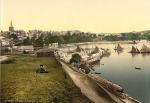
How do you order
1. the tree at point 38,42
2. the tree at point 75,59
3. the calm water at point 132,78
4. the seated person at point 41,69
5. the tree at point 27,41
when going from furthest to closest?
the tree at point 75,59
the calm water at point 132,78
the tree at point 27,41
the tree at point 38,42
the seated person at point 41,69

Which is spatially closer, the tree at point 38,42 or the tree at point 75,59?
the tree at point 38,42

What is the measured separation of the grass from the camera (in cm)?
796

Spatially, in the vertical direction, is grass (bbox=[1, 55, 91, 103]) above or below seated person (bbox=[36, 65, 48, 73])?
below

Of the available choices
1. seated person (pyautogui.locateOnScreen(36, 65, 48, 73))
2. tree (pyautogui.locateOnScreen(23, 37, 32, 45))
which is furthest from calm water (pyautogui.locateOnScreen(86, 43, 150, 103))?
tree (pyautogui.locateOnScreen(23, 37, 32, 45))

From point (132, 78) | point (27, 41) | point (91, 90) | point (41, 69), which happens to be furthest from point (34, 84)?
point (132, 78)

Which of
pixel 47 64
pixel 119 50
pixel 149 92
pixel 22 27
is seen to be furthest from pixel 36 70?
pixel 119 50

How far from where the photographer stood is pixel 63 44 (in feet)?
45.9

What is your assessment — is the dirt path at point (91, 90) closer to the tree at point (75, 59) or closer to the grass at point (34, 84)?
the grass at point (34, 84)

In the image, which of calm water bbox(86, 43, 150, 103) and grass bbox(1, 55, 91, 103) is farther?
calm water bbox(86, 43, 150, 103)

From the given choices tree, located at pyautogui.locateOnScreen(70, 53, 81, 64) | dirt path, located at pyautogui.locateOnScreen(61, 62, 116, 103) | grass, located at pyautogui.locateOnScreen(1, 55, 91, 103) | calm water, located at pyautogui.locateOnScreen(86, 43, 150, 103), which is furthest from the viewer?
tree, located at pyautogui.locateOnScreen(70, 53, 81, 64)

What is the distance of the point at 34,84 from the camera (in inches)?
334

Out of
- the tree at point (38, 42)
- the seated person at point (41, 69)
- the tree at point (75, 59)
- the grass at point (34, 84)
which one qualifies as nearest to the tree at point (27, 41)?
the tree at point (38, 42)

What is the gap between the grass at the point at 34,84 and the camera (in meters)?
7.96

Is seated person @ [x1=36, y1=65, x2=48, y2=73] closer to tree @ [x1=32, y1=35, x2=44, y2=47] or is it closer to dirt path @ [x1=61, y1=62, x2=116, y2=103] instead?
dirt path @ [x1=61, y1=62, x2=116, y2=103]
